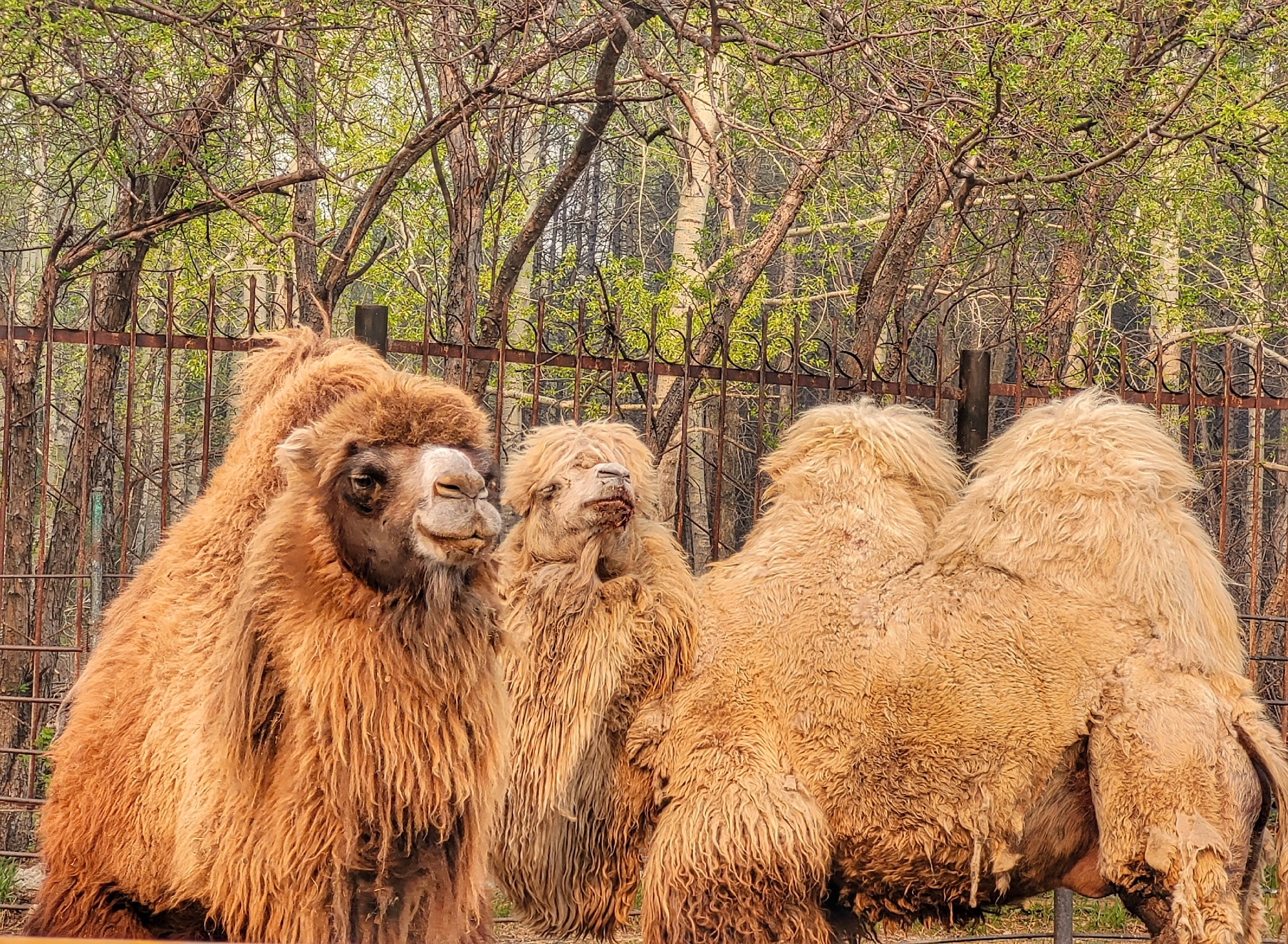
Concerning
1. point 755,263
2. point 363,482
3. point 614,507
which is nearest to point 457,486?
point 363,482

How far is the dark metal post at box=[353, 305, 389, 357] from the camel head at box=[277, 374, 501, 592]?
241 centimetres

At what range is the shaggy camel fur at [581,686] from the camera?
163 inches

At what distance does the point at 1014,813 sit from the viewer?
13.5 feet

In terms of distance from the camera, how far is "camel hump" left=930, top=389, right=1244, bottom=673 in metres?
4.23

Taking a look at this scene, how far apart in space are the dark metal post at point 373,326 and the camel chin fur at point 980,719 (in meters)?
1.77

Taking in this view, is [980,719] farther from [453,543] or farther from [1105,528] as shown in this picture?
[453,543]

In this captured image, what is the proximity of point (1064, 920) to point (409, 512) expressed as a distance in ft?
13.3

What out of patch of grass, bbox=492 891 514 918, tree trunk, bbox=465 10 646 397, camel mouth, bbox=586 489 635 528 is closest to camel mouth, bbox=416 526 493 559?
camel mouth, bbox=586 489 635 528

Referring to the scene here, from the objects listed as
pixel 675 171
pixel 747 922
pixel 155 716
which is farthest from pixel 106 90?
pixel 675 171

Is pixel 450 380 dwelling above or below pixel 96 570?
above

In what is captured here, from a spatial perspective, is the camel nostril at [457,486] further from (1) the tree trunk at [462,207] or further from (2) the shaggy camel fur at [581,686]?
(1) the tree trunk at [462,207]

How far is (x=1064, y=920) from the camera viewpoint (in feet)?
18.1

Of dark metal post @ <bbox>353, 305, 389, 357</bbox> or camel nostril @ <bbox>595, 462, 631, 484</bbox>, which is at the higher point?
dark metal post @ <bbox>353, 305, 389, 357</bbox>

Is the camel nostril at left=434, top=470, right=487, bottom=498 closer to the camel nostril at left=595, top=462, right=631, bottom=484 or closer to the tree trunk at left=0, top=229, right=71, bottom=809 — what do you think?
the camel nostril at left=595, top=462, right=631, bottom=484
